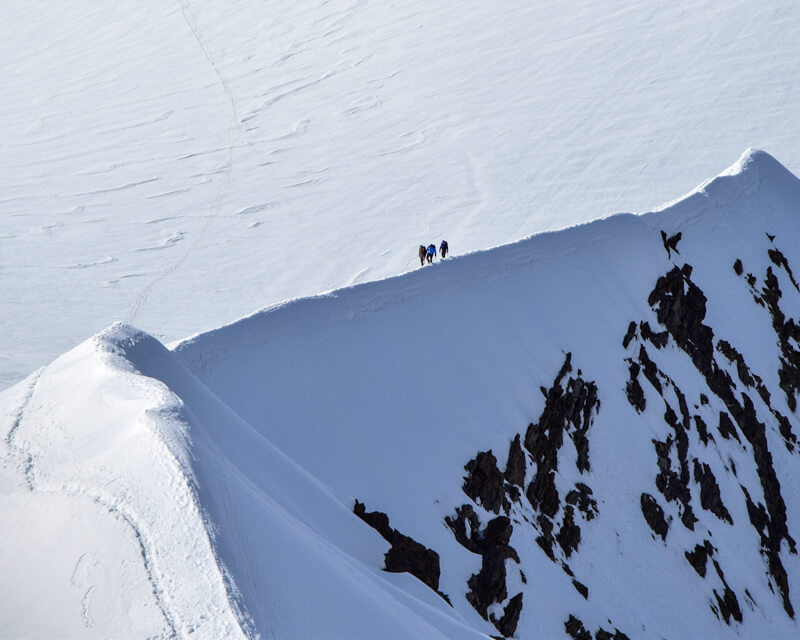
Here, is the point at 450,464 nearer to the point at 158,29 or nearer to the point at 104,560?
the point at 104,560

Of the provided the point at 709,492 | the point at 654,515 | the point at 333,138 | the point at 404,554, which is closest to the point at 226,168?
the point at 333,138

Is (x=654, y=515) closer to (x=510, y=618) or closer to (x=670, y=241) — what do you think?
(x=510, y=618)

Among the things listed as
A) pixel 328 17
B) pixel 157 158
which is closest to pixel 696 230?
pixel 157 158

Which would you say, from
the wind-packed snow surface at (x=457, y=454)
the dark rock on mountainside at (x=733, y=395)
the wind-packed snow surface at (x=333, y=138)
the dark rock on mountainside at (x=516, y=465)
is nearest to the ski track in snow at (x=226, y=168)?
the wind-packed snow surface at (x=333, y=138)

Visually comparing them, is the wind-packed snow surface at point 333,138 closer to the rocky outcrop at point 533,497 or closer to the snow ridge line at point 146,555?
the rocky outcrop at point 533,497

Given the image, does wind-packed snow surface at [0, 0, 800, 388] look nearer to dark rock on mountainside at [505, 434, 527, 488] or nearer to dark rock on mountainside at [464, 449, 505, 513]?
dark rock on mountainside at [464, 449, 505, 513]

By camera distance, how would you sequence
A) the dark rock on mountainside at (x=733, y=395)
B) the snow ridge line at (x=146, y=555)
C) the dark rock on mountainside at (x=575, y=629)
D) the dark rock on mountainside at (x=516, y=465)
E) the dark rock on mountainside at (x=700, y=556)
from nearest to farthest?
the snow ridge line at (x=146, y=555) → the dark rock on mountainside at (x=575, y=629) → the dark rock on mountainside at (x=516, y=465) → the dark rock on mountainside at (x=700, y=556) → the dark rock on mountainside at (x=733, y=395)
